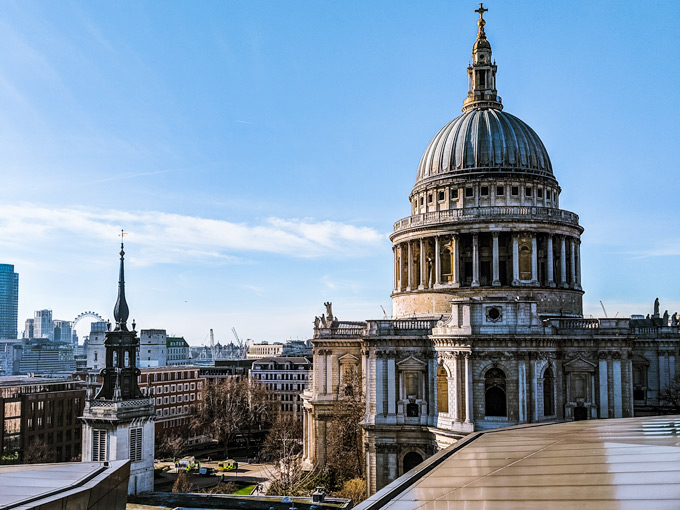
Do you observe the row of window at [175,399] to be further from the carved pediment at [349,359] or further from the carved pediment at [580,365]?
the carved pediment at [580,365]

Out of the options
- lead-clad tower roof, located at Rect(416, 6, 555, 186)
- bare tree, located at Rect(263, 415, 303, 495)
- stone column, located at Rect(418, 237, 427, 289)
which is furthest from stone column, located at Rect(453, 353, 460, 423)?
lead-clad tower roof, located at Rect(416, 6, 555, 186)

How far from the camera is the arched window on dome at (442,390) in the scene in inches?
2222

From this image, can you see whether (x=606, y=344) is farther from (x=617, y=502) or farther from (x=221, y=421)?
(x=221, y=421)

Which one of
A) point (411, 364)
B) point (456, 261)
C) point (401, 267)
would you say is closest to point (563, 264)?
point (456, 261)

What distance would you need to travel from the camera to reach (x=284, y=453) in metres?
66.6

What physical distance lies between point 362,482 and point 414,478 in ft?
141

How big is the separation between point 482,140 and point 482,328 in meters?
24.9

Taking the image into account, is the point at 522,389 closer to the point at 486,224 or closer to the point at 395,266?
the point at 486,224

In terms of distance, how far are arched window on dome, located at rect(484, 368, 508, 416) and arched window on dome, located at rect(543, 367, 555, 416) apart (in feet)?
12.3

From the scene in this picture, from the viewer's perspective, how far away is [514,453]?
24094 millimetres

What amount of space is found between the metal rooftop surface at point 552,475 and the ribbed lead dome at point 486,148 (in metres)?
44.3

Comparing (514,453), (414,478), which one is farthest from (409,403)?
(414,478)

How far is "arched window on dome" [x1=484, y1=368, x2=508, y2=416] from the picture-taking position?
53438 mm

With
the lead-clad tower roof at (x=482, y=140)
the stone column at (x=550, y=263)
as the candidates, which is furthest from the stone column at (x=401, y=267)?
the stone column at (x=550, y=263)
